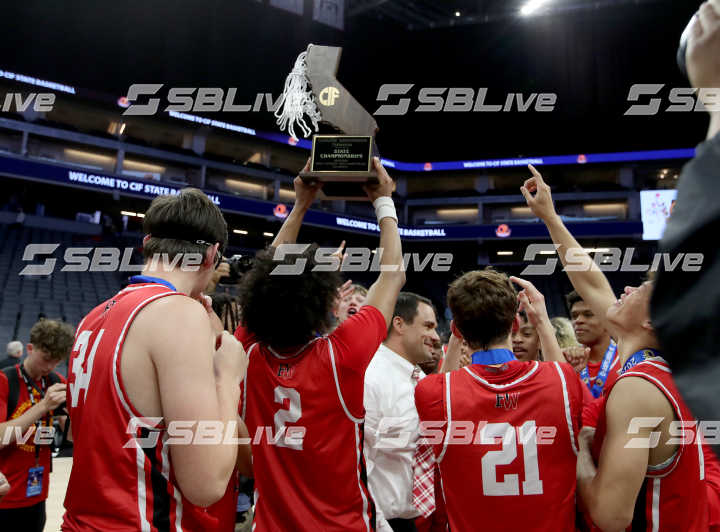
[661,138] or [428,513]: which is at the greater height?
[661,138]

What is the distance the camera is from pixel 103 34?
16.9 meters

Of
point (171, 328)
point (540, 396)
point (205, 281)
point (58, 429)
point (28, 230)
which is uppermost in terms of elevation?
point (28, 230)

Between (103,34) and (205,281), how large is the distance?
18.7 m

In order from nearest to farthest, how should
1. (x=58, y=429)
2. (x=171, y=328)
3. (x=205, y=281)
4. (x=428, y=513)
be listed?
(x=171, y=328) → (x=205, y=281) → (x=428, y=513) → (x=58, y=429)

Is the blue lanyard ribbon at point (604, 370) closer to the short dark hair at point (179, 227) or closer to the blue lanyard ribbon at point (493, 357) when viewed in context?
the blue lanyard ribbon at point (493, 357)

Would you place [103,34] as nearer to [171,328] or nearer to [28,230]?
[28,230]

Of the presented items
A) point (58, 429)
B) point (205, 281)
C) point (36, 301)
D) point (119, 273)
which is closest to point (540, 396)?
point (205, 281)

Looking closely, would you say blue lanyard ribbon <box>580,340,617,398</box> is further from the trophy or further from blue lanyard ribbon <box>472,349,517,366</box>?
the trophy

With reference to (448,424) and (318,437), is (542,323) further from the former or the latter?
(318,437)

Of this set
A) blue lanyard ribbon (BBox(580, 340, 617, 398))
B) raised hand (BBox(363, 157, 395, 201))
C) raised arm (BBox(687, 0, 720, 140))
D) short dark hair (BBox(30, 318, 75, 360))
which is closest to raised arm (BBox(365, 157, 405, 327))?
raised hand (BBox(363, 157, 395, 201))

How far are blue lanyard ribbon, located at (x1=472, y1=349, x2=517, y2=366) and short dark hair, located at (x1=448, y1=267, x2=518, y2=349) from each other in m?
0.04

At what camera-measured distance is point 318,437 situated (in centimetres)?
190

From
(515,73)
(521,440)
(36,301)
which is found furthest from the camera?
(515,73)

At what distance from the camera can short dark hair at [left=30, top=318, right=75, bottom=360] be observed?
3500 millimetres
